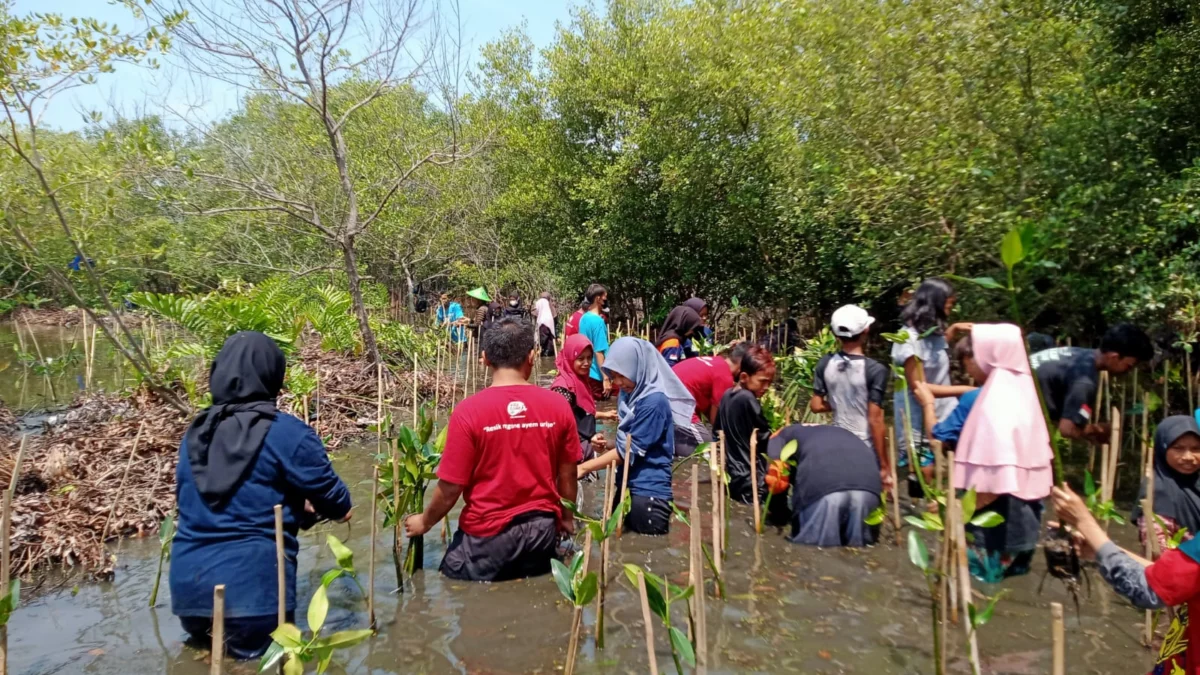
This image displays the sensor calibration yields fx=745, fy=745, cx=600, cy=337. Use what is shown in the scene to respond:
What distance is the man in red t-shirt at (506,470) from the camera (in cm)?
362

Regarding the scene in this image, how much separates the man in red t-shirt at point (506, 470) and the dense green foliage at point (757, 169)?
2.24m

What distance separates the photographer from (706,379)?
5875mm

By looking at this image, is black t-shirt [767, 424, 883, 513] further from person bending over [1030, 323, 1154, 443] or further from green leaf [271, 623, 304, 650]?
green leaf [271, 623, 304, 650]

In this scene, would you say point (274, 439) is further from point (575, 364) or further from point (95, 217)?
point (95, 217)

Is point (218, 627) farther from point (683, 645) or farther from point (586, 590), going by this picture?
point (683, 645)

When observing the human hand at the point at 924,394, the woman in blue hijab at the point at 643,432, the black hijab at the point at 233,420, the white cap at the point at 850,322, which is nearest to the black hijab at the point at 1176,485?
the human hand at the point at 924,394

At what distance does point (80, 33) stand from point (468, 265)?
1444 centimetres

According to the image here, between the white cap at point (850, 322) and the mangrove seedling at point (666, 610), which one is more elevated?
the white cap at point (850, 322)

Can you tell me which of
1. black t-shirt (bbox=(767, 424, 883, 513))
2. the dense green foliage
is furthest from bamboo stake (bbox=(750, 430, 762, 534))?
the dense green foliage

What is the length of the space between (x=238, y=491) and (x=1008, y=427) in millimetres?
3417

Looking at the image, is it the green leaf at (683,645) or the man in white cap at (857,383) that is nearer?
the green leaf at (683,645)

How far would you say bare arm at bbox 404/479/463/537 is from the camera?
3.67 meters

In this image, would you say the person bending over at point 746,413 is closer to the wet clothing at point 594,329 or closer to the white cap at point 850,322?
the white cap at point 850,322

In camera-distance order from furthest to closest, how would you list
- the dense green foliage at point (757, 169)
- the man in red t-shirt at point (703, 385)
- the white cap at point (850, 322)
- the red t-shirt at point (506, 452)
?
the dense green foliage at point (757, 169)
the man in red t-shirt at point (703, 385)
the white cap at point (850, 322)
the red t-shirt at point (506, 452)
